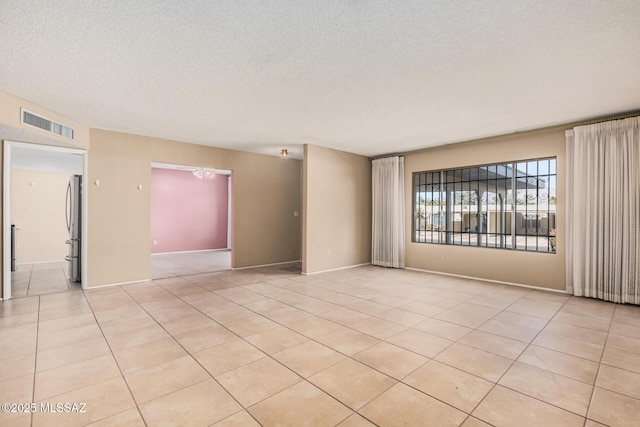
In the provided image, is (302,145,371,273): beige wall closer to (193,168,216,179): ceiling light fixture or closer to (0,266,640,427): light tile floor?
(0,266,640,427): light tile floor

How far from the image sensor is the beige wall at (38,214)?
7.59 meters

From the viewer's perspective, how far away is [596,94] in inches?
146

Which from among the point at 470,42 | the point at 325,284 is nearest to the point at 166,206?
the point at 325,284

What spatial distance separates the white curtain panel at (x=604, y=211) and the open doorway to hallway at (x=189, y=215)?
776cm

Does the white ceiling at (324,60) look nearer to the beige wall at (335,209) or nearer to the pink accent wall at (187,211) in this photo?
the beige wall at (335,209)

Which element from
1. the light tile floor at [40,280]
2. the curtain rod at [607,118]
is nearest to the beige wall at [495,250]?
the curtain rod at [607,118]

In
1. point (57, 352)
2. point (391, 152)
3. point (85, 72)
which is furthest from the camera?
point (391, 152)

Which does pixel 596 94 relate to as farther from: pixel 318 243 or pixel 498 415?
pixel 318 243

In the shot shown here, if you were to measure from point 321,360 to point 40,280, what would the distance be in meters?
6.25

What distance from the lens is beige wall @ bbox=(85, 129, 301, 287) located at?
530 cm

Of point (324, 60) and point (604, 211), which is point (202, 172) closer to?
point (324, 60)

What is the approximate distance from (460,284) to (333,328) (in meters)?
3.28

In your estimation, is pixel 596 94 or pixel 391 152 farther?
pixel 391 152

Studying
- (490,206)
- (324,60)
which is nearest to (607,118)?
(490,206)
